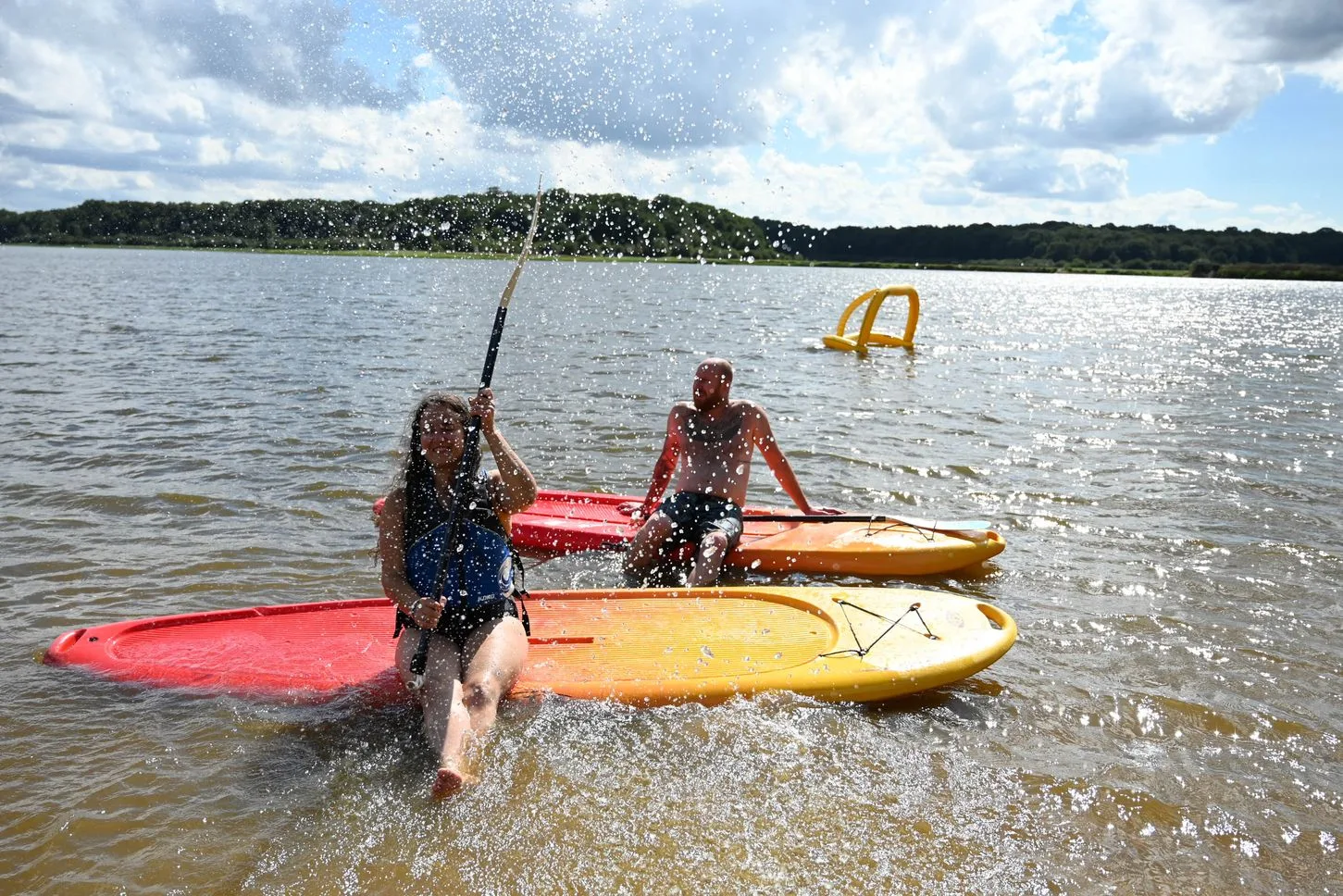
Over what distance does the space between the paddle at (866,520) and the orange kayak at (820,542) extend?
0.02 meters

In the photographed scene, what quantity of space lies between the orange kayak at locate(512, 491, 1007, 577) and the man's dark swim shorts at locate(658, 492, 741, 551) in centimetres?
22

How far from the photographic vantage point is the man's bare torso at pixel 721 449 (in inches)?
272

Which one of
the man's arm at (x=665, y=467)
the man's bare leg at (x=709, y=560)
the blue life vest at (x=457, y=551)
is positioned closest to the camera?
the blue life vest at (x=457, y=551)

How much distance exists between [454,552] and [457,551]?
1 centimetres

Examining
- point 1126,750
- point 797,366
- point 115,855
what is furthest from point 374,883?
point 797,366

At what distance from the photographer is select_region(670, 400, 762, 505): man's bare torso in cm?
690

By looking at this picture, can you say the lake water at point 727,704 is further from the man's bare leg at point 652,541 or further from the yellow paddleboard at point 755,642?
the man's bare leg at point 652,541

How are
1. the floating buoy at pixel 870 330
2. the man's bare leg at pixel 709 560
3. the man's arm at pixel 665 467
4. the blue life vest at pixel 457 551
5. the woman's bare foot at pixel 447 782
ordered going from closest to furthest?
the woman's bare foot at pixel 447 782 → the blue life vest at pixel 457 551 → the man's bare leg at pixel 709 560 → the man's arm at pixel 665 467 → the floating buoy at pixel 870 330

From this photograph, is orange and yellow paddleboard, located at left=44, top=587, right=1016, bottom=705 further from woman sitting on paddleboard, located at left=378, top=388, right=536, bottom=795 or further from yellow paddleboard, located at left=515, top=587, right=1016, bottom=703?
woman sitting on paddleboard, located at left=378, top=388, right=536, bottom=795

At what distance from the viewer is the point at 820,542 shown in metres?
6.95

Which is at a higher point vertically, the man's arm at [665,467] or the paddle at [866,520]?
the man's arm at [665,467]

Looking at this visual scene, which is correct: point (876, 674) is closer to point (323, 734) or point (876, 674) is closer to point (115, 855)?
point (323, 734)

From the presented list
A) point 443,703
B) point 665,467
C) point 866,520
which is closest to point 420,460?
point 443,703

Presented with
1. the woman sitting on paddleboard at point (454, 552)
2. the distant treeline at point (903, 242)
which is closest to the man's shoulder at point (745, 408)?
the woman sitting on paddleboard at point (454, 552)
